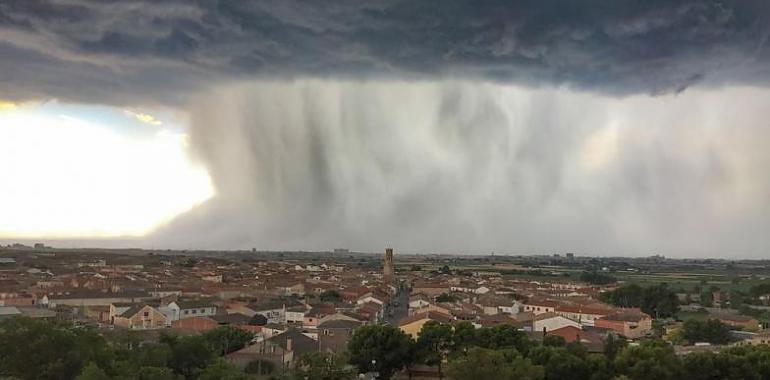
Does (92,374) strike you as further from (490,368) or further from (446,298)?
(446,298)

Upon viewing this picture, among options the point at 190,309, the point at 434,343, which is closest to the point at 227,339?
the point at 434,343

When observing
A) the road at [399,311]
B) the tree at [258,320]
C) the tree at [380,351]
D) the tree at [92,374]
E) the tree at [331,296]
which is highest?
the tree at [92,374]

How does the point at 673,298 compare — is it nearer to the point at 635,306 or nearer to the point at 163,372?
the point at 635,306

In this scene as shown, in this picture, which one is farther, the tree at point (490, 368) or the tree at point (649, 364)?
the tree at point (649, 364)

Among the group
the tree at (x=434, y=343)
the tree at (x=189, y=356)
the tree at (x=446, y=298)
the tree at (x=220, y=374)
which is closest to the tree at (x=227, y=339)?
the tree at (x=189, y=356)

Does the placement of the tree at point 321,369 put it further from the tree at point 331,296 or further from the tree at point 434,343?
the tree at point 331,296

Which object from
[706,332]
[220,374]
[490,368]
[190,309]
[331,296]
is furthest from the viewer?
[331,296]
